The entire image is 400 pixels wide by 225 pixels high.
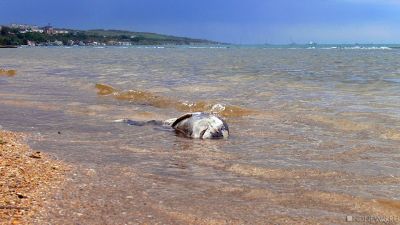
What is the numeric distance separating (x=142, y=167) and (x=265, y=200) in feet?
7.62

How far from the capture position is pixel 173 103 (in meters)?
17.2

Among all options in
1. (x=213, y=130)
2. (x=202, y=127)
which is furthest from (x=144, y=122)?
(x=213, y=130)

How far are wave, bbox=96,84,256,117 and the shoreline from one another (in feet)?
22.3

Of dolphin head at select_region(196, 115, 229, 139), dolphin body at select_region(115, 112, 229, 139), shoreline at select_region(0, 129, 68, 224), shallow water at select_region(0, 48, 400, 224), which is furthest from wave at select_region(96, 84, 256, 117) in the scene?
shoreline at select_region(0, 129, 68, 224)

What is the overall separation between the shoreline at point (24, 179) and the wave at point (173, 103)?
22.3ft

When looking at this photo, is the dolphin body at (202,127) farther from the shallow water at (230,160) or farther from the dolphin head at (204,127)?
the shallow water at (230,160)

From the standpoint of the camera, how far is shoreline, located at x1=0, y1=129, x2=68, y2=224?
18.1 ft

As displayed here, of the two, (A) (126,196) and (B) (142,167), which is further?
(B) (142,167)

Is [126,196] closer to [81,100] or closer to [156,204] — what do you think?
[156,204]

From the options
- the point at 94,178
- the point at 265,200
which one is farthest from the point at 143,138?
the point at 265,200

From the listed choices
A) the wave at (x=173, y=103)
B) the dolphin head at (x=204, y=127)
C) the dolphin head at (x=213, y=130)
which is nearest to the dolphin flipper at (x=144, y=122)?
the dolphin head at (x=204, y=127)

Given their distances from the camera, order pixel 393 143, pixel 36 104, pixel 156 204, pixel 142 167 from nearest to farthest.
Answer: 1. pixel 156 204
2. pixel 142 167
3. pixel 393 143
4. pixel 36 104

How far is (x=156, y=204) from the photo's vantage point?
19.9ft

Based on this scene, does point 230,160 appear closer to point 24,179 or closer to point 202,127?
point 202,127
